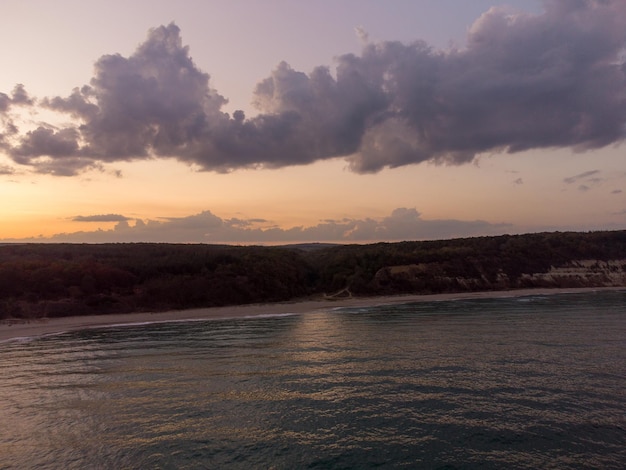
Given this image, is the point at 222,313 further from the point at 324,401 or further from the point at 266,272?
the point at 324,401

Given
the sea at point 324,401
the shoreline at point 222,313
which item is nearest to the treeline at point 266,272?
the shoreline at point 222,313

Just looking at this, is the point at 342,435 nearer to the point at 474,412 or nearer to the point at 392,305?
the point at 474,412

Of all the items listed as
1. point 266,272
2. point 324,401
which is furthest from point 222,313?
point 324,401

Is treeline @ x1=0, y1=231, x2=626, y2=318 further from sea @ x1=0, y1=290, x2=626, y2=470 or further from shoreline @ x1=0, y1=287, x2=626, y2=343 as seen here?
sea @ x1=0, y1=290, x2=626, y2=470

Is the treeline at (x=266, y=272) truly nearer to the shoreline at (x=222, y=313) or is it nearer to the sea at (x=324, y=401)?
the shoreline at (x=222, y=313)

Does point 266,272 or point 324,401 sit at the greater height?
point 266,272

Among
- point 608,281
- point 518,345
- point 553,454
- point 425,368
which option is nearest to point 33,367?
point 425,368
